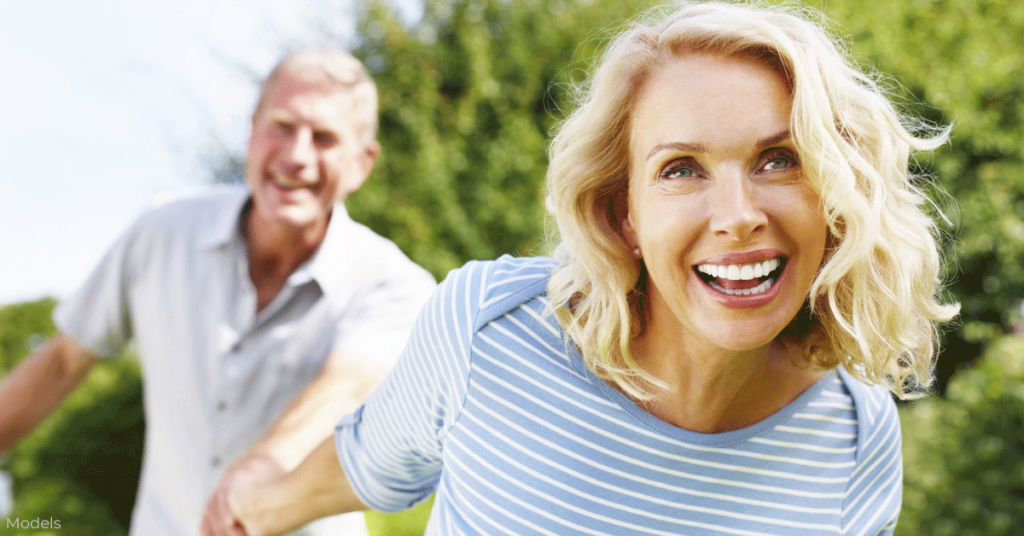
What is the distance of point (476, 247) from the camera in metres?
5.66

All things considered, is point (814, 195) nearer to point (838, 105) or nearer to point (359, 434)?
point (838, 105)

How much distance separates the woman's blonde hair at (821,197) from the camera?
4.78 ft

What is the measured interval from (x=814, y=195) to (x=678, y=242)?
253mm

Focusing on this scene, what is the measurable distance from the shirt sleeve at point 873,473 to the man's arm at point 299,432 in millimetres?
1167

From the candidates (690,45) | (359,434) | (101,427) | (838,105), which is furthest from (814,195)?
(101,427)

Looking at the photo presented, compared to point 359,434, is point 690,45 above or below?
above

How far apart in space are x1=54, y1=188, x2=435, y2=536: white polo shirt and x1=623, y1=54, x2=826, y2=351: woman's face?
3.96 ft

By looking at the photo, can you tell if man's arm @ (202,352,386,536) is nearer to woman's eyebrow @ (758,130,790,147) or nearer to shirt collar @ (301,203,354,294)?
shirt collar @ (301,203,354,294)

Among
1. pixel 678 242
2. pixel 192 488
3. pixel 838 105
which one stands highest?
pixel 838 105

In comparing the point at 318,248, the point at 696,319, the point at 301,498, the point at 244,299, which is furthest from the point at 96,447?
the point at 696,319

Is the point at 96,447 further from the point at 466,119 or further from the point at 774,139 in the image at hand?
the point at 774,139

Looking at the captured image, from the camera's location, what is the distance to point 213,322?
270 cm

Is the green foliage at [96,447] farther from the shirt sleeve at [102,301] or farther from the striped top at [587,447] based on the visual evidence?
the striped top at [587,447]

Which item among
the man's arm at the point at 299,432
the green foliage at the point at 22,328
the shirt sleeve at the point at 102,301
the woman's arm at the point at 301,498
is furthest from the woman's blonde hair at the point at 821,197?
the green foliage at the point at 22,328
